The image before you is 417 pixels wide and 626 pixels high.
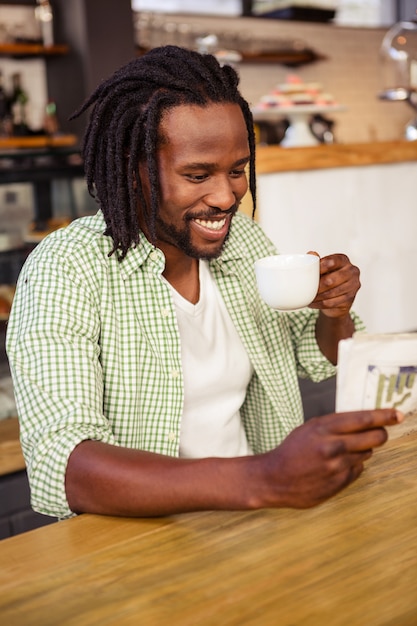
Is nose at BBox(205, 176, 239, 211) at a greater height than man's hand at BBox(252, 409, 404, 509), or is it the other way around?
nose at BBox(205, 176, 239, 211)

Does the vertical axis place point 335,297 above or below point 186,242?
below

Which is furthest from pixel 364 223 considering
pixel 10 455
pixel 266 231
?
pixel 10 455

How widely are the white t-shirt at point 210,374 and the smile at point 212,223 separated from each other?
19 cm

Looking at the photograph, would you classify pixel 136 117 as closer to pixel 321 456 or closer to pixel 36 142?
pixel 321 456

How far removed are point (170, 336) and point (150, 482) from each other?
42 centimetres

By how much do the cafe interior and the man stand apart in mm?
71

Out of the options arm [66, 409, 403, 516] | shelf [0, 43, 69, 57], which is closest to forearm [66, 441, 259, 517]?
arm [66, 409, 403, 516]

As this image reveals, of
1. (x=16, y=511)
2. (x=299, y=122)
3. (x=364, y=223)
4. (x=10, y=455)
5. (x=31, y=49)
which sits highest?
(x=31, y=49)

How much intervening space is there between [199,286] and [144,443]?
0.34 metres

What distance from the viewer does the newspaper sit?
0.89 m

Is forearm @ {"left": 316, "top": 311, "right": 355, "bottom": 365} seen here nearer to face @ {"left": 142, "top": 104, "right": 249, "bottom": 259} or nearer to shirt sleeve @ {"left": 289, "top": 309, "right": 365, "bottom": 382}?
shirt sleeve @ {"left": 289, "top": 309, "right": 365, "bottom": 382}

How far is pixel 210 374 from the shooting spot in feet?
4.82

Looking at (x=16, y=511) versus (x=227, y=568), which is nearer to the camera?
(x=227, y=568)

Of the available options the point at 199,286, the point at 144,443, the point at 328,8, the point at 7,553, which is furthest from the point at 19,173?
the point at 328,8
